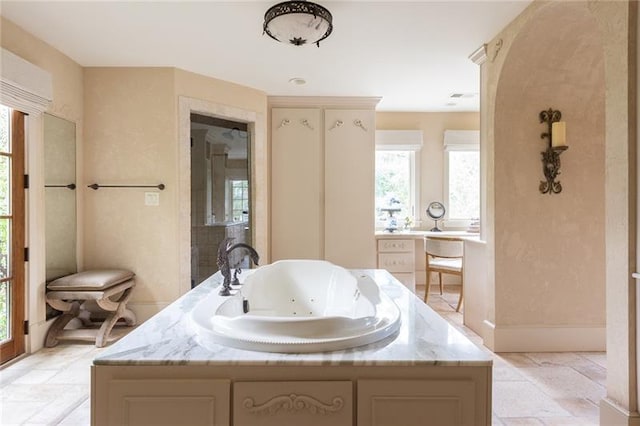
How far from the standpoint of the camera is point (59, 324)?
9.07ft

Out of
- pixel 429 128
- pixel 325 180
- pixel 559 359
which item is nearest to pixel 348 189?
pixel 325 180

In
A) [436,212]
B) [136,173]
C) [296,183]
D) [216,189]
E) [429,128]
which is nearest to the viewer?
[136,173]

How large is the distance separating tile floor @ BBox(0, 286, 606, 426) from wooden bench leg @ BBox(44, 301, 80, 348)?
0.22 feet

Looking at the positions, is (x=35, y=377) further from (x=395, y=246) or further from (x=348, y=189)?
(x=395, y=246)

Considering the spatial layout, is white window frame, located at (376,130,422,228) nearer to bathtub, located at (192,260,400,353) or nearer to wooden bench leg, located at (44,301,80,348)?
bathtub, located at (192,260,400,353)

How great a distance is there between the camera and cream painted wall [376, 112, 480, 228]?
4.83 metres

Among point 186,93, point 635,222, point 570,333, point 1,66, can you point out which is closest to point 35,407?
point 1,66

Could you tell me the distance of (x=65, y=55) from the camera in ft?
9.52

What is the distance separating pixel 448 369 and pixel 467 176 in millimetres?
4237

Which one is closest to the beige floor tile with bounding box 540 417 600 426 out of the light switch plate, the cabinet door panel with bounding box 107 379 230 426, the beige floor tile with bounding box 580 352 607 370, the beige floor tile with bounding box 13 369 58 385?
the beige floor tile with bounding box 580 352 607 370

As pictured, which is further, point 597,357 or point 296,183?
point 296,183

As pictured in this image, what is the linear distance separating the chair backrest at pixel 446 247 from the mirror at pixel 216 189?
6.37 feet

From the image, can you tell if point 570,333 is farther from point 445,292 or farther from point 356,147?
point 356,147

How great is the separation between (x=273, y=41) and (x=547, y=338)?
2944 millimetres
